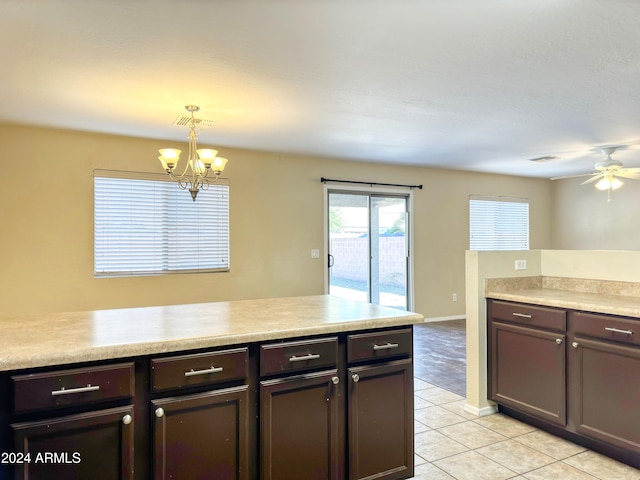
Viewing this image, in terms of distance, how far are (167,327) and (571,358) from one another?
2399 mm

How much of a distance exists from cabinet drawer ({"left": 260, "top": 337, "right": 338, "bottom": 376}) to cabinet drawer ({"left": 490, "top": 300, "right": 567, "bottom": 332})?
1611 mm

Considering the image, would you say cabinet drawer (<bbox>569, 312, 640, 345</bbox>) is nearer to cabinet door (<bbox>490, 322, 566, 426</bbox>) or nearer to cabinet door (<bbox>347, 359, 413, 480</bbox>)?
cabinet door (<bbox>490, 322, 566, 426</bbox>)

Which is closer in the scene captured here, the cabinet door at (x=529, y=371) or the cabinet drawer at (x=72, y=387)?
the cabinet drawer at (x=72, y=387)

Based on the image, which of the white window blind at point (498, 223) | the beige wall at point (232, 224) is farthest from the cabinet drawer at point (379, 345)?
the white window blind at point (498, 223)

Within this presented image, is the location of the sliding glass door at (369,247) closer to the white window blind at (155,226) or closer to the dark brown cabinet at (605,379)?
the white window blind at (155,226)

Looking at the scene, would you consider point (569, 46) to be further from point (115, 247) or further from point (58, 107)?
point (115, 247)

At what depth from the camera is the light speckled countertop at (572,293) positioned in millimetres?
2537

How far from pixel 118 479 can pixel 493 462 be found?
6.69ft

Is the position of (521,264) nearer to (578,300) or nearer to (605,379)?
(578,300)

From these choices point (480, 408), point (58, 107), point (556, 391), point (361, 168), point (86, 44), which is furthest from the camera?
point (361, 168)

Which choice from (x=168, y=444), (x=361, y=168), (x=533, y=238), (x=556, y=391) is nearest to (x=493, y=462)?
(x=556, y=391)

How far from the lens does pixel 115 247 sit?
15.2 ft

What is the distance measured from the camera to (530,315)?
2.91m

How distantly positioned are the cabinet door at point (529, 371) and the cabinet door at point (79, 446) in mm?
2500
